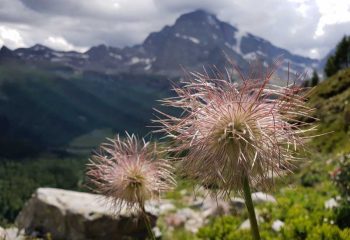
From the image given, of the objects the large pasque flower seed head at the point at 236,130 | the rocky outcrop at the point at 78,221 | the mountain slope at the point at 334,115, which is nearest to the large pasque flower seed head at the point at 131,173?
the large pasque flower seed head at the point at 236,130

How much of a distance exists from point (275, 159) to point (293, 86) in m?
0.70

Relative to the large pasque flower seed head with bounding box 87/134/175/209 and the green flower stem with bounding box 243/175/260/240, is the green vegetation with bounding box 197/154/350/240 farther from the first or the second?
the green flower stem with bounding box 243/175/260/240

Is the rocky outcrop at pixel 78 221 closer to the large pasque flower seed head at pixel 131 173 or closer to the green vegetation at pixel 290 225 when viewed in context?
the green vegetation at pixel 290 225

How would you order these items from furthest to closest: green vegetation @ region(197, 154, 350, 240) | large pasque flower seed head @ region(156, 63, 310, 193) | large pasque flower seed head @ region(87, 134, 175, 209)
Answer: green vegetation @ region(197, 154, 350, 240), large pasque flower seed head @ region(87, 134, 175, 209), large pasque flower seed head @ region(156, 63, 310, 193)

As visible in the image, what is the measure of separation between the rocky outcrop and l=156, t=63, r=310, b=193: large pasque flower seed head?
9.04 metres

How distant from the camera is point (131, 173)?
614 cm

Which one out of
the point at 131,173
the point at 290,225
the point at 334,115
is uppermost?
the point at 334,115

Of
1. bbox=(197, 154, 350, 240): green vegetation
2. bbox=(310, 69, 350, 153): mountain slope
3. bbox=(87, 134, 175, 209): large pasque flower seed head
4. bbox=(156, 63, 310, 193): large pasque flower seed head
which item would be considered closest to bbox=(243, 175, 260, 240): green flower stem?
bbox=(156, 63, 310, 193): large pasque flower seed head

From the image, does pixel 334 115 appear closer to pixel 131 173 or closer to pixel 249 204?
pixel 131 173

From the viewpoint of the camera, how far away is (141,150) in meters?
6.34

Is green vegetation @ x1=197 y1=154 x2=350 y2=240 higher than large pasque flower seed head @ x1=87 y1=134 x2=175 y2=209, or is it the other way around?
large pasque flower seed head @ x1=87 y1=134 x2=175 y2=209

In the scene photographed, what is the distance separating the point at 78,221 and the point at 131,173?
7.87 metres

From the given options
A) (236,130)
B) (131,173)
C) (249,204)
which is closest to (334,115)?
(131,173)

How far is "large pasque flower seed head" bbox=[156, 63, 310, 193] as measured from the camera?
3.99 m
